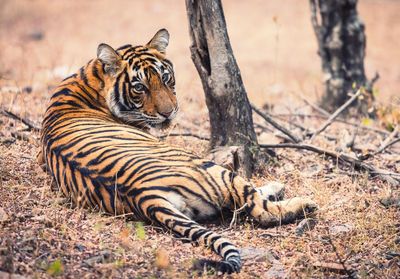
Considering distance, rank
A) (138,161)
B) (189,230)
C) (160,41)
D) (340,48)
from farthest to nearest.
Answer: (340,48) → (160,41) → (138,161) → (189,230)

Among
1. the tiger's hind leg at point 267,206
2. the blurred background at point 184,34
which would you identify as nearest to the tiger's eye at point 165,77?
the tiger's hind leg at point 267,206

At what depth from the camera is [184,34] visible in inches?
581

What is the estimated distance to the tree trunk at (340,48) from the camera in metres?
8.45

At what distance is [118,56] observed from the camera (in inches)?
217

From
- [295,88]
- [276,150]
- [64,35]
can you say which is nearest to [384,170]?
[276,150]

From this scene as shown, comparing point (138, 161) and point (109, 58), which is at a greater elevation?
point (109, 58)

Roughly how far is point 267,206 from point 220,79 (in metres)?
1.45

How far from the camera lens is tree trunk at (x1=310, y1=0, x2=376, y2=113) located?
27.7 feet

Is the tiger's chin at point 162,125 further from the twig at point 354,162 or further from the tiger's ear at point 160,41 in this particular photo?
the twig at point 354,162

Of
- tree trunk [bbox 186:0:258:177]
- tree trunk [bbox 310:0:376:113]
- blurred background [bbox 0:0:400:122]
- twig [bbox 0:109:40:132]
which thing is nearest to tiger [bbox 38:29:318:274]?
tree trunk [bbox 186:0:258:177]

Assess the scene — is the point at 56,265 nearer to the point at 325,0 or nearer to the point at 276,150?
the point at 276,150

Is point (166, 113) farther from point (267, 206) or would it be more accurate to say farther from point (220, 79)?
point (267, 206)

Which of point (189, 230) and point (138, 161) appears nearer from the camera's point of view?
point (189, 230)

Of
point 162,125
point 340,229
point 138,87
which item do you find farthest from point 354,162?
point 138,87
